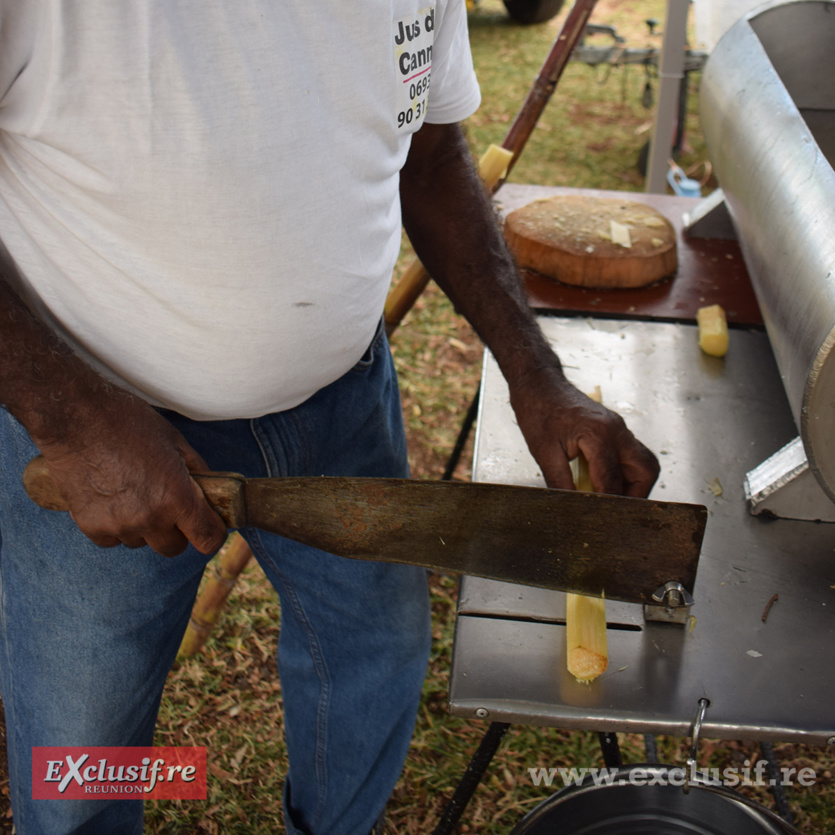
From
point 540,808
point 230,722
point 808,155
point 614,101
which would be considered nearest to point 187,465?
point 540,808

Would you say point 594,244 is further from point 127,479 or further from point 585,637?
point 127,479

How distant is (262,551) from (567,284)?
1101 mm

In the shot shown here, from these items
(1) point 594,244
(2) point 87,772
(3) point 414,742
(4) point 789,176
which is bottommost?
(3) point 414,742

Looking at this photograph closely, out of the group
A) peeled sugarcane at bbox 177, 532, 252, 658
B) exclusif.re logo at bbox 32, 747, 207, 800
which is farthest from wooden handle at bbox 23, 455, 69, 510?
peeled sugarcane at bbox 177, 532, 252, 658

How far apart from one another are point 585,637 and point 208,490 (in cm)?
58

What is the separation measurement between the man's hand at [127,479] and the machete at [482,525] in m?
0.04

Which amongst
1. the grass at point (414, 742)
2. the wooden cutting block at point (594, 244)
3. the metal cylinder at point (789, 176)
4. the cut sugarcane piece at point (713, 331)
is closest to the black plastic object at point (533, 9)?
the grass at point (414, 742)

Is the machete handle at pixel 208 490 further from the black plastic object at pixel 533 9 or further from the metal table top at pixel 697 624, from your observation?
the black plastic object at pixel 533 9

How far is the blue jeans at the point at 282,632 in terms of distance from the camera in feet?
3.99

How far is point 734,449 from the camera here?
1620 mm

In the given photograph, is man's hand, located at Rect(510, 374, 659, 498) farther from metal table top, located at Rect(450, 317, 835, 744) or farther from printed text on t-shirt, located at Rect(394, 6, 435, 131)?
printed text on t-shirt, located at Rect(394, 6, 435, 131)

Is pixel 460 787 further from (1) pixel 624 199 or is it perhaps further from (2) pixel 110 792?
(1) pixel 624 199

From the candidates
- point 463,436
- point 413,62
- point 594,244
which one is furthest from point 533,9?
point 413,62

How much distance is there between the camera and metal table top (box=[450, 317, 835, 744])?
3.75 feet
